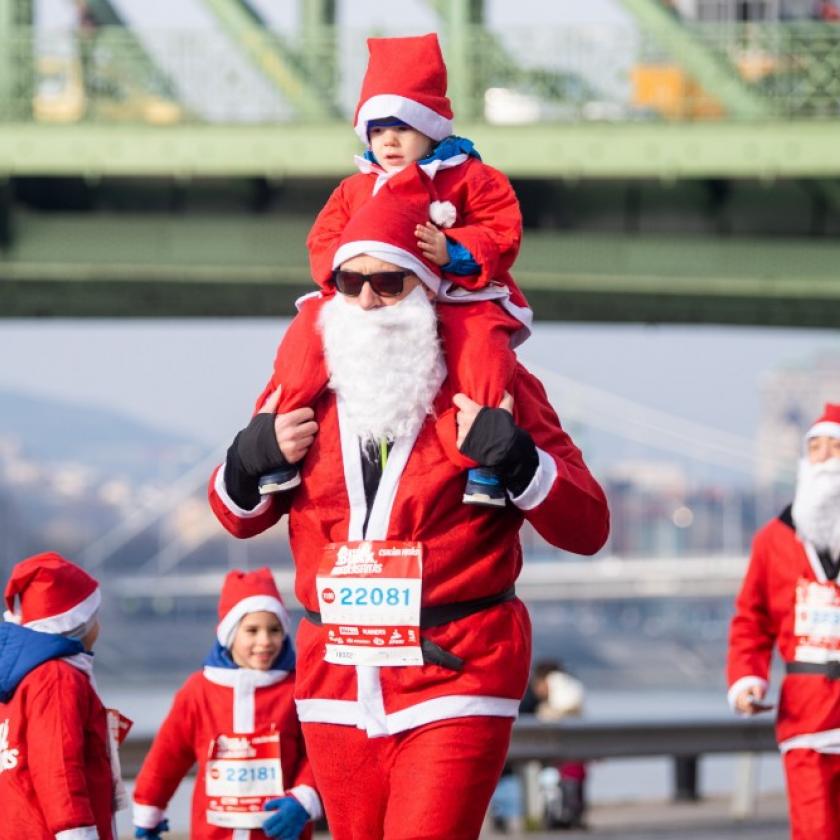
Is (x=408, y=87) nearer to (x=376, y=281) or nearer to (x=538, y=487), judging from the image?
(x=376, y=281)

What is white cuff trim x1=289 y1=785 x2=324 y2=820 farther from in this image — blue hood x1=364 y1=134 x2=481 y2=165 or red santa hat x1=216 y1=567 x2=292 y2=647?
blue hood x1=364 y1=134 x2=481 y2=165

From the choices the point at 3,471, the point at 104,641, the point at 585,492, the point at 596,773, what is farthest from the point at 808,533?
the point at 3,471

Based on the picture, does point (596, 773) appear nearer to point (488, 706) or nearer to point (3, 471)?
point (488, 706)

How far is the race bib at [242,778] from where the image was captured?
655cm

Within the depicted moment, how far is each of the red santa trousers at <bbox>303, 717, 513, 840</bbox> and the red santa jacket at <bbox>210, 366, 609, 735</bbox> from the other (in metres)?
0.03

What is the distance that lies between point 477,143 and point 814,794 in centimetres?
953

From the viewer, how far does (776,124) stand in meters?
16.0

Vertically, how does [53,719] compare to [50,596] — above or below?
below

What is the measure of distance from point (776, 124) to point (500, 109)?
7.73ft

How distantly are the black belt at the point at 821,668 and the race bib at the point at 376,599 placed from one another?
10.8 ft

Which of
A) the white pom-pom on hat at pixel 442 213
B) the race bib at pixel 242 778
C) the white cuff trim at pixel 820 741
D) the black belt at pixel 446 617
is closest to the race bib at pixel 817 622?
the white cuff trim at pixel 820 741

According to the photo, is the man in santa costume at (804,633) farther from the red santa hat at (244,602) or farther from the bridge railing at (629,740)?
the bridge railing at (629,740)

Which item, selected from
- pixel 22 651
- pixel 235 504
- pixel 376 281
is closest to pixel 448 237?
pixel 376 281

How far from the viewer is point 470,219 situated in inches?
189
